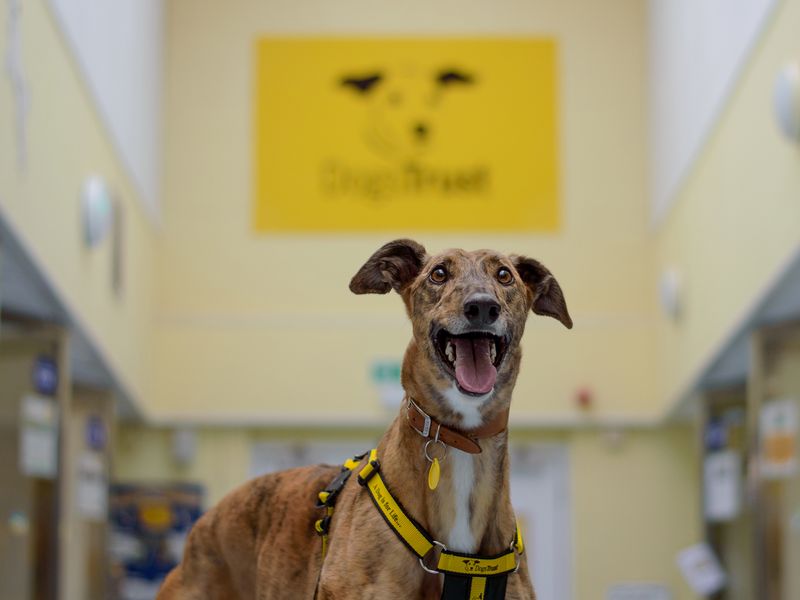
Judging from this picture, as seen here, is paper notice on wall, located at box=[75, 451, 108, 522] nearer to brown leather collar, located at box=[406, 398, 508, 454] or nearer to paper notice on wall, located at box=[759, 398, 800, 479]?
paper notice on wall, located at box=[759, 398, 800, 479]

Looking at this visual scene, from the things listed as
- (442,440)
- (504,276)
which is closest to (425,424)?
(442,440)

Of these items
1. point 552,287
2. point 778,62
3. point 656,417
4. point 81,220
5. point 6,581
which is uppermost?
point 778,62

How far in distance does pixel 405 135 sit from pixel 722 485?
12.4ft

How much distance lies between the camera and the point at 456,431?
9.70 ft

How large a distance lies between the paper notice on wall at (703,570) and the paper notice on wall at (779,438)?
211cm

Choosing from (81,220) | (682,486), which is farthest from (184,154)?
(682,486)

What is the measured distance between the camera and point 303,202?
10.6 metres

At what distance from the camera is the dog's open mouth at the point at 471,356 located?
2.84 m

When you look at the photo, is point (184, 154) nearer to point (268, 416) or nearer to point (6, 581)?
point (268, 416)

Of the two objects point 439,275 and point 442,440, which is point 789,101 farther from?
point 442,440

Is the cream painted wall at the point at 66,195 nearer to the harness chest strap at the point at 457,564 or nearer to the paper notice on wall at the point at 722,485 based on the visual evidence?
the harness chest strap at the point at 457,564

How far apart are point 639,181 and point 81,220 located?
490 centimetres

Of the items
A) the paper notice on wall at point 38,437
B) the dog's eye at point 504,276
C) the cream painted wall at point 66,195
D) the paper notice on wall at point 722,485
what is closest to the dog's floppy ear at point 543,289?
the dog's eye at point 504,276

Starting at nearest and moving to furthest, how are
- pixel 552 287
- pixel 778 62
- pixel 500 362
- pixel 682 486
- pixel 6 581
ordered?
pixel 500 362, pixel 552 287, pixel 778 62, pixel 6 581, pixel 682 486
